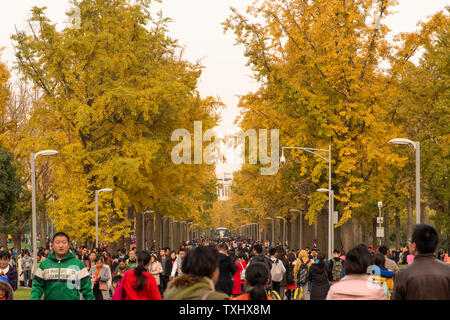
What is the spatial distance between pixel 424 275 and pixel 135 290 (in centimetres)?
398

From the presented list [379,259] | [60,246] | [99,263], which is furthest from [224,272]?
[60,246]

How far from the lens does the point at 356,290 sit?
7.35 metres

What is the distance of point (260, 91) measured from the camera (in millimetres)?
40844

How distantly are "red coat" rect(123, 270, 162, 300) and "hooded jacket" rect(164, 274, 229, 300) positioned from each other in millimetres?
3529

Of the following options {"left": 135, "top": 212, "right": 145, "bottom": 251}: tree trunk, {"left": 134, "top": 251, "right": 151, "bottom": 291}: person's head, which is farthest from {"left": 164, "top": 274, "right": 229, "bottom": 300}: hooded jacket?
{"left": 135, "top": 212, "right": 145, "bottom": 251}: tree trunk

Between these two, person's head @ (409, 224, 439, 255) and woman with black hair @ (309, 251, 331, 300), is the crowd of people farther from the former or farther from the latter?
woman with black hair @ (309, 251, 331, 300)

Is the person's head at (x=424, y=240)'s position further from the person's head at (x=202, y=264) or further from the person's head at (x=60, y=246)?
the person's head at (x=60, y=246)

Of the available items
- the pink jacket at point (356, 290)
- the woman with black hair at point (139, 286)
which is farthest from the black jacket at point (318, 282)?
the pink jacket at point (356, 290)

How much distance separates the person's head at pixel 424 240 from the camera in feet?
23.7

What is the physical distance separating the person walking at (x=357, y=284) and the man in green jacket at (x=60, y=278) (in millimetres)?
3135

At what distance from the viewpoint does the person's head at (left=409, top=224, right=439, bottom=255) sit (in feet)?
23.7

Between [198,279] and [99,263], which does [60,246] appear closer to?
[198,279]

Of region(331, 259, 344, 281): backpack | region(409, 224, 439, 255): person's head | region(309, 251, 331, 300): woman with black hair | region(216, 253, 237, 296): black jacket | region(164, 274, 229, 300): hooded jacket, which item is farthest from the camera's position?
region(331, 259, 344, 281): backpack

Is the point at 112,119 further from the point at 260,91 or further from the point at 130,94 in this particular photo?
the point at 260,91
